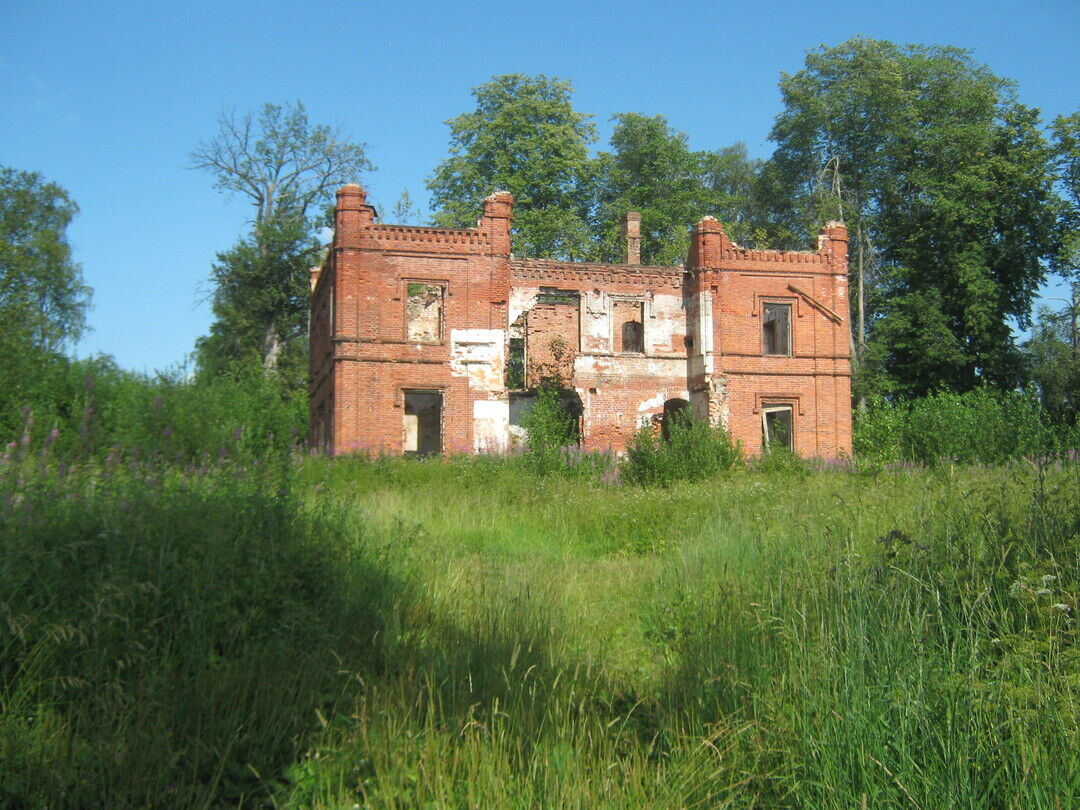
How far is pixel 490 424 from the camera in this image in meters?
27.4

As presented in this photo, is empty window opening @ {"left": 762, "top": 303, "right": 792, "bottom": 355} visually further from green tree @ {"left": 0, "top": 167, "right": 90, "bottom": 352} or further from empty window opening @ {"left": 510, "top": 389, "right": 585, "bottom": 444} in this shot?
green tree @ {"left": 0, "top": 167, "right": 90, "bottom": 352}

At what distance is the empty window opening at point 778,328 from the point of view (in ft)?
98.6

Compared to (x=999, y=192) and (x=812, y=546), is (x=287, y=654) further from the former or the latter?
(x=999, y=192)

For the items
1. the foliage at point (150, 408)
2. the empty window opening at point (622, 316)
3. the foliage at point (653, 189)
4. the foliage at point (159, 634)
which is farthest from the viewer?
the foliage at point (653, 189)

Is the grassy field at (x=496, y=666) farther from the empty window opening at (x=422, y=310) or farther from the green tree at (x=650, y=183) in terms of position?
the green tree at (x=650, y=183)

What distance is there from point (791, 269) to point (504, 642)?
25.7m

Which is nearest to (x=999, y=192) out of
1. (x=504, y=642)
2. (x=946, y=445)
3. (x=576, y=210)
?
(x=946, y=445)

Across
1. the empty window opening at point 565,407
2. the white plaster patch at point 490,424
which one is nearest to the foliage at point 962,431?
the empty window opening at point 565,407

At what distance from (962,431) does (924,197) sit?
45.0ft

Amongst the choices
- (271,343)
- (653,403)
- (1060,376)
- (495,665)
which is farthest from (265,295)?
(495,665)

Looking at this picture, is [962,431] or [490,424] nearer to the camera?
[490,424]

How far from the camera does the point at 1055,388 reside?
37.9 meters

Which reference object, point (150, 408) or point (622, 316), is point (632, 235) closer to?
point (622, 316)

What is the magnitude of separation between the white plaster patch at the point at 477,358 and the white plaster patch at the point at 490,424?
1.57ft
